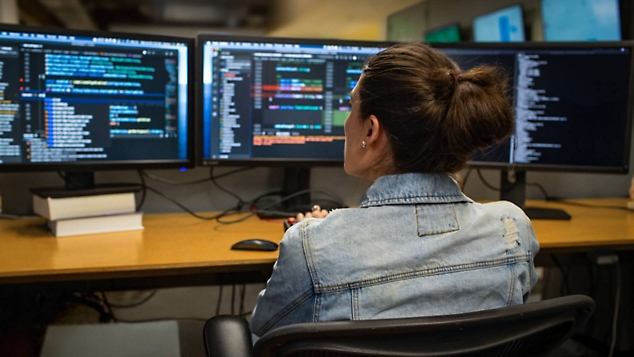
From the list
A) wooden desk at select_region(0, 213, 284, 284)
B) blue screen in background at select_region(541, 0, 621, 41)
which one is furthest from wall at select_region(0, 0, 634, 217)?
blue screen in background at select_region(541, 0, 621, 41)

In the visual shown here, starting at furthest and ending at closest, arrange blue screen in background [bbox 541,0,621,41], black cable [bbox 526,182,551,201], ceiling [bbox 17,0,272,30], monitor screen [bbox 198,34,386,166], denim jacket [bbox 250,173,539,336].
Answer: ceiling [bbox 17,0,272,30]
blue screen in background [bbox 541,0,621,41]
black cable [bbox 526,182,551,201]
monitor screen [bbox 198,34,386,166]
denim jacket [bbox 250,173,539,336]

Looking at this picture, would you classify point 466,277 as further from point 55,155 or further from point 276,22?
point 276,22

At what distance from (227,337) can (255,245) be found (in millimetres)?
374

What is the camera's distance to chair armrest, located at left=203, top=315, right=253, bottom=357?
2.84 ft

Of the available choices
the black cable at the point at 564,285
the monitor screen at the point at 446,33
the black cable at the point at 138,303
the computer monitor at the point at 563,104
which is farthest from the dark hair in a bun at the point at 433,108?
the monitor screen at the point at 446,33

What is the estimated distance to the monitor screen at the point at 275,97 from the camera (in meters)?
1.55

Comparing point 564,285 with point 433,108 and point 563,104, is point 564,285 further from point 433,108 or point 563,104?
point 433,108

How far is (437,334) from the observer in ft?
1.90

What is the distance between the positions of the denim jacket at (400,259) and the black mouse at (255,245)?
0.45m

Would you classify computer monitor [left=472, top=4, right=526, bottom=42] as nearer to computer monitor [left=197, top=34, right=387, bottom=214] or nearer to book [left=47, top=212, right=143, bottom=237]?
computer monitor [left=197, top=34, right=387, bottom=214]

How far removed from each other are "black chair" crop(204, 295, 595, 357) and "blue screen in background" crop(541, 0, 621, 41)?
2.56 metres

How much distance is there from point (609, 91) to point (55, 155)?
1.69m

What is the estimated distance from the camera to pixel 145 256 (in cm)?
→ 119

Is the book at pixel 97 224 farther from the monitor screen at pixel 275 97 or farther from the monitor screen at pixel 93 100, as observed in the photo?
the monitor screen at pixel 275 97
